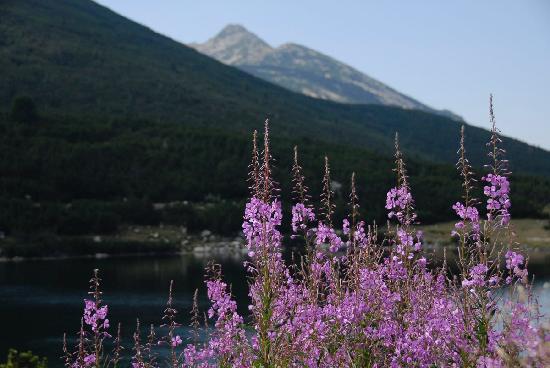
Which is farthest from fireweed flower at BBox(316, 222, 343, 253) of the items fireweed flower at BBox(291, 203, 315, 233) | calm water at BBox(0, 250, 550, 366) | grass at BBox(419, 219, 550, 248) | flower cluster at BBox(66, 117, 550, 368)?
grass at BBox(419, 219, 550, 248)

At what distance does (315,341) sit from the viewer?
8.23m

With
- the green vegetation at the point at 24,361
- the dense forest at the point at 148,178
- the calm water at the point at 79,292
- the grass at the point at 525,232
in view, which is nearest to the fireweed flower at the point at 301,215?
the green vegetation at the point at 24,361

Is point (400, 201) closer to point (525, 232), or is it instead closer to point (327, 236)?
point (327, 236)

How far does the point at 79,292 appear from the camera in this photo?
57.9m

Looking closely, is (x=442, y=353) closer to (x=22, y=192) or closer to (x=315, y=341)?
(x=315, y=341)

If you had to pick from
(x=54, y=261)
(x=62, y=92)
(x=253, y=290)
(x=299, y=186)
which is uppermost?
(x=62, y=92)

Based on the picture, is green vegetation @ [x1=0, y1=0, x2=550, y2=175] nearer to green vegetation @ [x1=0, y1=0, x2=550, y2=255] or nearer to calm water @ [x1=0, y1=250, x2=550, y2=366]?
green vegetation @ [x1=0, y1=0, x2=550, y2=255]

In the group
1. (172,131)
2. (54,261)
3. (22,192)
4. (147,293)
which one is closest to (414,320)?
(147,293)

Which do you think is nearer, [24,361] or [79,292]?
[24,361]

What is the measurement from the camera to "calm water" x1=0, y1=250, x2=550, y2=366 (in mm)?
41022

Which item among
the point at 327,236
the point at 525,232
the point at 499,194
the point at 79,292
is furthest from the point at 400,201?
the point at 525,232

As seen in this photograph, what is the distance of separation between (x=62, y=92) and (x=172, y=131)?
92.5 ft

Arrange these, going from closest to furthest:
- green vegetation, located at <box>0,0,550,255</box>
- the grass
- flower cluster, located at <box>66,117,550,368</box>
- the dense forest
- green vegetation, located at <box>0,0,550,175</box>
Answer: flower cluster, located at <box>66,117,550,368</box> < the grass < the dense forest < green vegetation, located at <box>0,0,550,255</box> < green vegetation, located at <box>0,0,550,175</box>

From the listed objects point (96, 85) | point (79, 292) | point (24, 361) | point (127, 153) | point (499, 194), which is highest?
point (96, 85)
